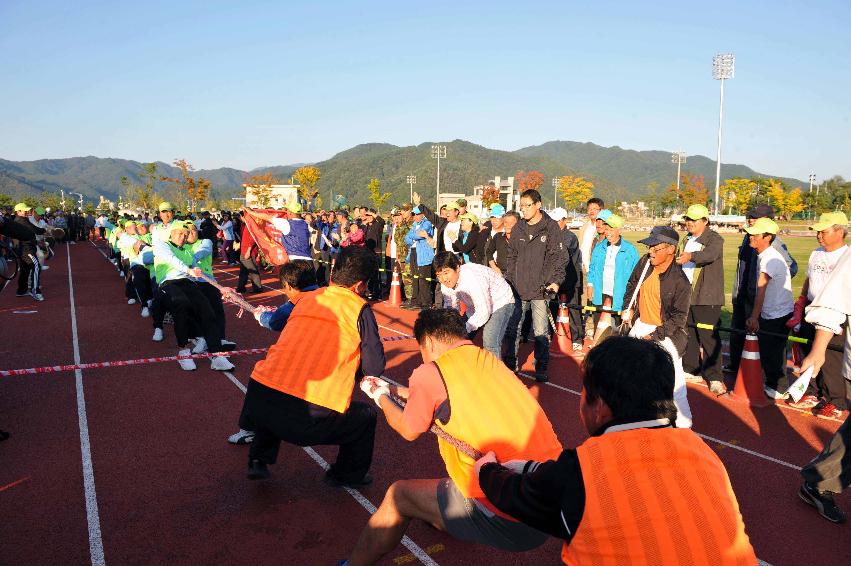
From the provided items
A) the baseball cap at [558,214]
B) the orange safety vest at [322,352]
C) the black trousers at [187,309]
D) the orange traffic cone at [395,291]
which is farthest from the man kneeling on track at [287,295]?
the orange traffic cone at [395,291]

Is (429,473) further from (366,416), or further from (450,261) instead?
(450,261)

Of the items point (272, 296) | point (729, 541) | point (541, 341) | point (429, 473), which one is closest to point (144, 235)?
point (272, 296)

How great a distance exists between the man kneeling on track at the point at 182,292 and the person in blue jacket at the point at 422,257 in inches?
207

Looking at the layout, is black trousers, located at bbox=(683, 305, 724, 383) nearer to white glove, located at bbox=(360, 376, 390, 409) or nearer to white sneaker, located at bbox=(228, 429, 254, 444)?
white glove, located at bbox=(360, 376, 390, 409)

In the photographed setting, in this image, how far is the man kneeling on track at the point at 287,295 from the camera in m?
4.71

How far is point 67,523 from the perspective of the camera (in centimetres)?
406

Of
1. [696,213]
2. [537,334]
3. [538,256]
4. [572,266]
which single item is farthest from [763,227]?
[572,266]

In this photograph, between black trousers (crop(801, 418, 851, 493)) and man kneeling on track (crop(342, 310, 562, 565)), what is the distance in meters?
2.41

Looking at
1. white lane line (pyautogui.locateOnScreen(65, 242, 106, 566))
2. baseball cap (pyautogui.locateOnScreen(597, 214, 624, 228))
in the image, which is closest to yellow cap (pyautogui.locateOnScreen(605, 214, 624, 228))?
baseball cap (pyautogui.locateOnScreen(597, 214, 624, 228))

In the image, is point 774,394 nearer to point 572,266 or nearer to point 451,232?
point 572,266

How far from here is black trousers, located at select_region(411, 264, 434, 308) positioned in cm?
1265

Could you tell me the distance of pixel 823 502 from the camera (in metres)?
4.25

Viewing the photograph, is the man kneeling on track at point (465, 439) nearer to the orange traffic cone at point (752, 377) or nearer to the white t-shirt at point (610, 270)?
the orange traffic cone at point (752, 377)

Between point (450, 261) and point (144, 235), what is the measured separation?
9.62 metres
